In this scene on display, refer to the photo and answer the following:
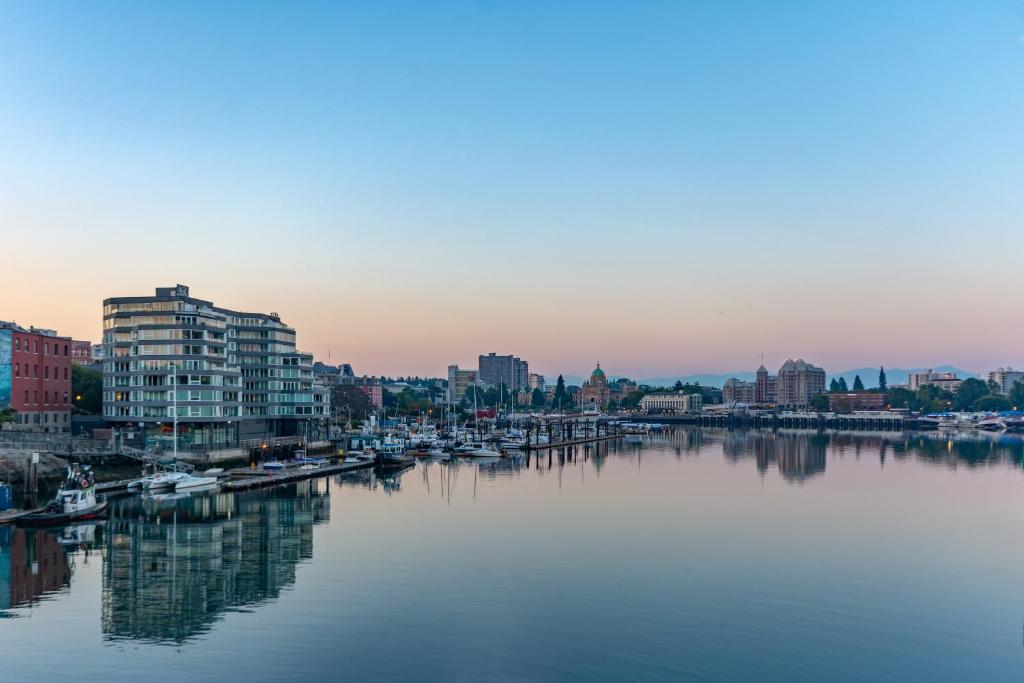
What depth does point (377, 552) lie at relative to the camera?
204 feet

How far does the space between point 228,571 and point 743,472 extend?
9232cm

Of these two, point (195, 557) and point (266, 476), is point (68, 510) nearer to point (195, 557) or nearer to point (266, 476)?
point (195, 557)

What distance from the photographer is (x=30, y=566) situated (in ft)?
182

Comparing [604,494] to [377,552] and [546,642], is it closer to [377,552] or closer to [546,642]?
[377,552]

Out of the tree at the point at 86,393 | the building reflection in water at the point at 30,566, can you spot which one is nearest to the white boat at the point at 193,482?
the building reflection in water at the point at 30,566

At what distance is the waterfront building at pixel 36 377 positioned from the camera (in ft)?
324

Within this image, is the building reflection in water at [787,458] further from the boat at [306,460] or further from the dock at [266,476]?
the boat at [306,460]

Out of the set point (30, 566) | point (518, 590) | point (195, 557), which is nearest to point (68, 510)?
point (30, 566)

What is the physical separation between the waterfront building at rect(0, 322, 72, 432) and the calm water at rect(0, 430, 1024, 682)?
29196mm

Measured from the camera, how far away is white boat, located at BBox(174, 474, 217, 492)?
88594 mm

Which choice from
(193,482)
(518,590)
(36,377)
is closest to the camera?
(518,590)

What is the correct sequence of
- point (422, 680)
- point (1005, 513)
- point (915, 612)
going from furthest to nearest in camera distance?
point (1005, 513)
point (915, 612)
point (422, 680)

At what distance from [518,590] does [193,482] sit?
5248 cm

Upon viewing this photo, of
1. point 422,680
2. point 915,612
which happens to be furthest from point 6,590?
point 915,612
